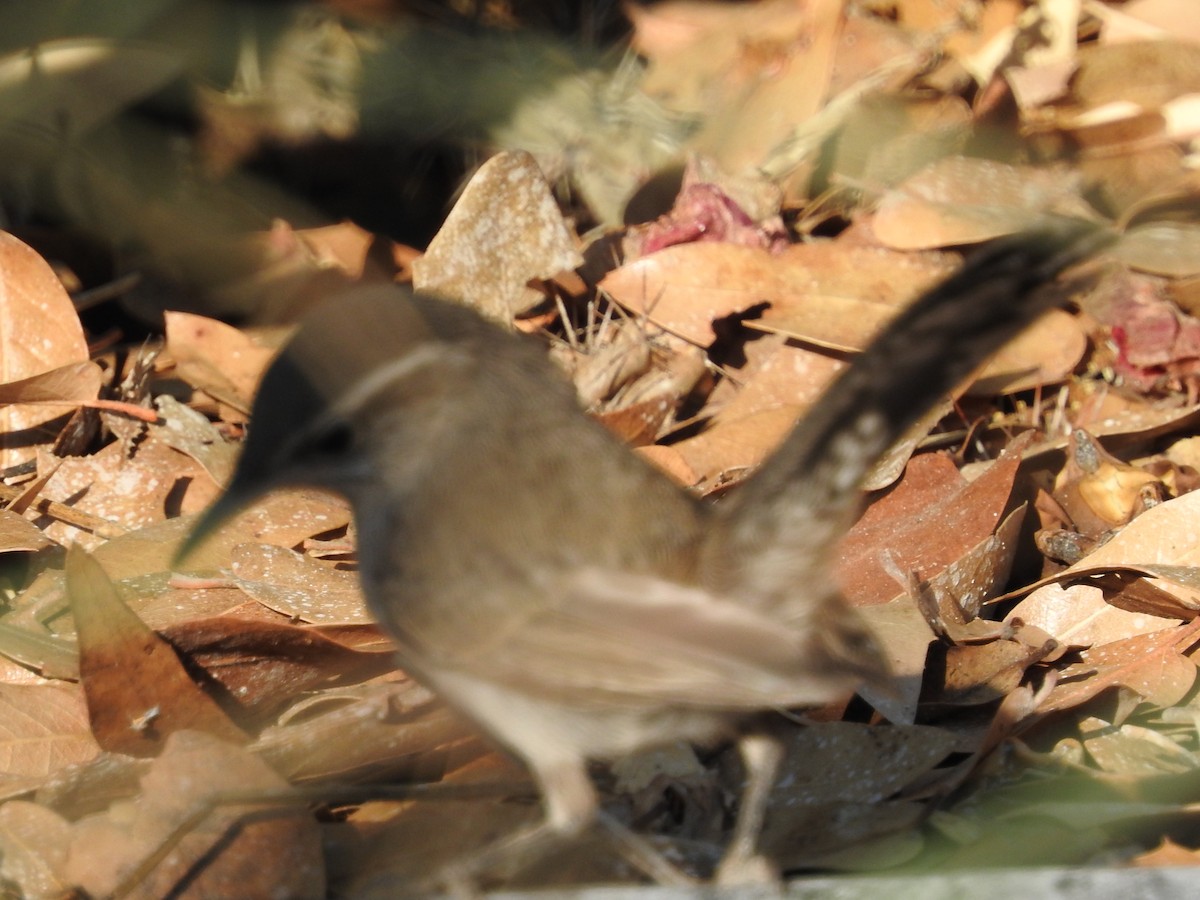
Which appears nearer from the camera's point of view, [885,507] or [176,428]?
[885,507]

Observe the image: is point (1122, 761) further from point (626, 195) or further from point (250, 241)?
point (250, 241)

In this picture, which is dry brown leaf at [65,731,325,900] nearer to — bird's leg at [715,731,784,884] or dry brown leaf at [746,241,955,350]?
bird's leg at [715,731,784,884]

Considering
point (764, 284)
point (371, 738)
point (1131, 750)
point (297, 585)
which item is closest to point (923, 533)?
point (1131, 750)

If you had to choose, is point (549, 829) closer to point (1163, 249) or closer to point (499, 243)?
point (499, 243)

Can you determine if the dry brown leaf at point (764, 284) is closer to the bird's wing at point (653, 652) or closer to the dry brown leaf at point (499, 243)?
the dry brown leaf at point (499, 243)

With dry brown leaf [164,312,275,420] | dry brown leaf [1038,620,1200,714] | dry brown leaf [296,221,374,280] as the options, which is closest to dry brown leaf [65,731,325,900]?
dry brown leaf [164,312,275,420]

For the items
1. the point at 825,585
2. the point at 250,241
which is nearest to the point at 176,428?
the point at 250,241
